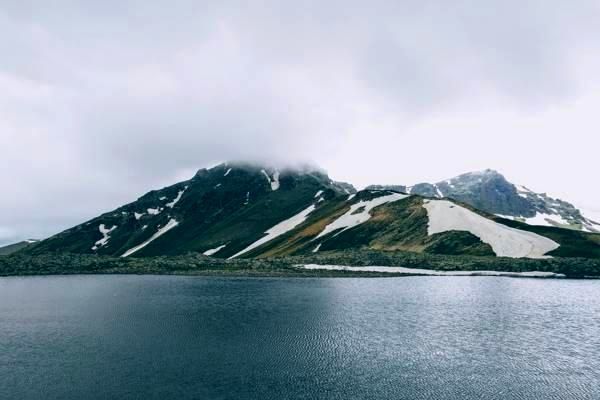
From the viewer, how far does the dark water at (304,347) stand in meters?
42.5

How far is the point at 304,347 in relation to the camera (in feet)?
187

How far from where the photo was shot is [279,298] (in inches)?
3969

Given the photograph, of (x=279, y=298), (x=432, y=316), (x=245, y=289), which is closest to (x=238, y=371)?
(x=432, y=316)

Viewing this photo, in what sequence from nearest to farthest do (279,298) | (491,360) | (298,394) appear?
1. (298,394)
2. (491,360)
3. (279,298)

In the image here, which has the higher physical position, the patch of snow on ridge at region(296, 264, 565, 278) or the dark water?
the patch of snow on ridge at region(296, 264, 565, 278)

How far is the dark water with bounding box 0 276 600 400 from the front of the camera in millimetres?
42500

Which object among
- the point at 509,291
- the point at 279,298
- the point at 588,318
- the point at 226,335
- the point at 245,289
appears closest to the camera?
the point at 226,335

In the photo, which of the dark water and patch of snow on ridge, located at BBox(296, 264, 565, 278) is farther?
patch of snow on ridge, located at BBox(296, 264, 565, 278)

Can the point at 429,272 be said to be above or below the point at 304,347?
above

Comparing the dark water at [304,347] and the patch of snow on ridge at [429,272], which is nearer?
the dark water at [304,347]

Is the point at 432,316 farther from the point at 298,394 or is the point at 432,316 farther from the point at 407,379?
the point at 298,394

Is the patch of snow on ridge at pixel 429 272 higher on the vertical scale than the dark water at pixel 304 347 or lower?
higher

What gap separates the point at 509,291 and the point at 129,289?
326 ft

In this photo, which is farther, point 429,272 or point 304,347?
point 429,272
